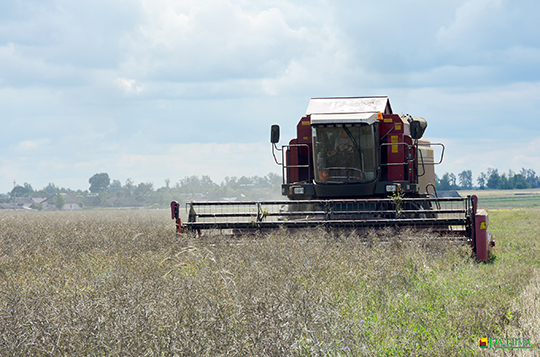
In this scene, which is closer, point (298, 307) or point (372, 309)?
point (298, 307)

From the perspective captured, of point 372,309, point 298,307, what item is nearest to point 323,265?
point 372,309

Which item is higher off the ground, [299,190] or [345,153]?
[345,153]

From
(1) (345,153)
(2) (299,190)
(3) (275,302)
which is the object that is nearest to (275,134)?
(2) (299,190)

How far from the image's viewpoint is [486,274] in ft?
23.8

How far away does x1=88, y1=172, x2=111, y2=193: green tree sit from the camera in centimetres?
15838

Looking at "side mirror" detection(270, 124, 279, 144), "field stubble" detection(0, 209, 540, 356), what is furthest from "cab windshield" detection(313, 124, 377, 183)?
"field stubble" detection(0, 209, 540, 356)

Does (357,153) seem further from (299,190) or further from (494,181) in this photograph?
(494,181)

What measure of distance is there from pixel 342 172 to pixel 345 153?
0.40 meters

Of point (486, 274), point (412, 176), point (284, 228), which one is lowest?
point (486, 274)

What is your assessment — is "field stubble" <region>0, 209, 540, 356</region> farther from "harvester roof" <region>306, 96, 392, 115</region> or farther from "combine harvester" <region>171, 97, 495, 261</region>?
"harvester roof" <region>306, 96, 392, 115</region>

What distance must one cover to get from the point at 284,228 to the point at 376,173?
261 centimetres

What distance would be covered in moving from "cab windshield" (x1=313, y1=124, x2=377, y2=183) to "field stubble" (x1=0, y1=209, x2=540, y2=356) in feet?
8.67

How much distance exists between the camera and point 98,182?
523 feet

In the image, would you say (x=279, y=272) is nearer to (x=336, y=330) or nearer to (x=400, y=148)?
(x=336, y=330)
